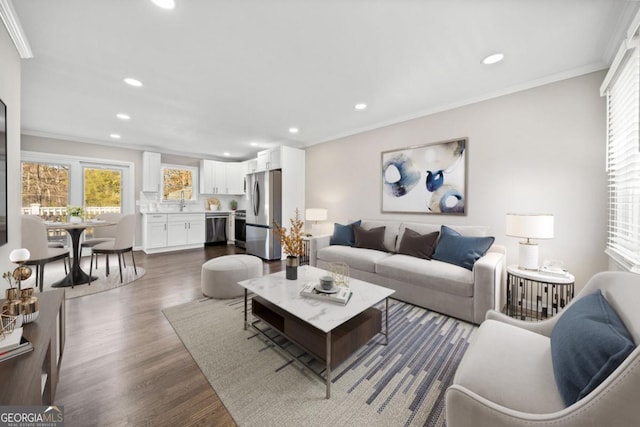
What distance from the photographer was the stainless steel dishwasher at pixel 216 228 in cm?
624

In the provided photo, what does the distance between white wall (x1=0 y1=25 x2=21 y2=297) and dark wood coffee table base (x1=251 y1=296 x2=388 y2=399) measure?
201cm

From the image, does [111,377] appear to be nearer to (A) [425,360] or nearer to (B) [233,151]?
(A) [425,360]

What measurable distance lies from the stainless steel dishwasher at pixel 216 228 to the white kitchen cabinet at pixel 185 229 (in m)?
0.18

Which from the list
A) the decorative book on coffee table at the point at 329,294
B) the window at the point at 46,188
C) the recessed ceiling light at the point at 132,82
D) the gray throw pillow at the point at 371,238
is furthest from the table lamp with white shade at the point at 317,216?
the window at the point at 46,188

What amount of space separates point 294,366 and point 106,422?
1.04 m

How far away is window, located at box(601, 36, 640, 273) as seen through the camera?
1.61 metres

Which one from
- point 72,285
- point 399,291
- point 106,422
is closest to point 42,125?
point 72,285

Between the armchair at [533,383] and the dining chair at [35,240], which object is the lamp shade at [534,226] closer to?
the armchair at [533,383]

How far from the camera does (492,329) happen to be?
1.38 m

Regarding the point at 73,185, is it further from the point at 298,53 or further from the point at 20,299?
the point at 298,53

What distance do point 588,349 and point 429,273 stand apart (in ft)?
5.53

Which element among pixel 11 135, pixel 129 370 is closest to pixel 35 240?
pixel 11 135

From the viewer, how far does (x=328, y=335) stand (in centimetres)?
141

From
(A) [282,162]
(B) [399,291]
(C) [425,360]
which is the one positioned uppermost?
(A) [282,162]
